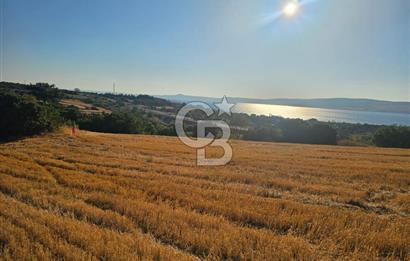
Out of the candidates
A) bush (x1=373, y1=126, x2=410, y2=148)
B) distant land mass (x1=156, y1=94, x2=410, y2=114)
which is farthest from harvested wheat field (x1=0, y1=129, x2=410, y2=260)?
distant land mass (x1=156, y1=94, x2=410, y2=114)

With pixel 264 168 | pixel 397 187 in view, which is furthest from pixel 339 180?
pixel 264 168

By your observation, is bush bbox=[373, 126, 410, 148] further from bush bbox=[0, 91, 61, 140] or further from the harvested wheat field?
bush bbox=[0, 91, 61, 140]

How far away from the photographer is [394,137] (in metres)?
50.0

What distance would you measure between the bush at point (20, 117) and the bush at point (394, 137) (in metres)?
52.4

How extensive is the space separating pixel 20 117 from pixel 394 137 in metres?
55.2

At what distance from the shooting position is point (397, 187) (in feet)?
41.1

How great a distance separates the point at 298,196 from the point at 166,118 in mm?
101375

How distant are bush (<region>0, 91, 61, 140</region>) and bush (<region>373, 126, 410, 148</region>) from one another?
172 feet

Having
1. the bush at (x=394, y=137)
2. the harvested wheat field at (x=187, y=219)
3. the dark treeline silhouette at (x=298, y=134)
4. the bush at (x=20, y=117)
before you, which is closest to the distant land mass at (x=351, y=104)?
the dark treeline silhouette at (x=298, y=134)

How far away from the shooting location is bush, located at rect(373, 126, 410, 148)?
1940 inches

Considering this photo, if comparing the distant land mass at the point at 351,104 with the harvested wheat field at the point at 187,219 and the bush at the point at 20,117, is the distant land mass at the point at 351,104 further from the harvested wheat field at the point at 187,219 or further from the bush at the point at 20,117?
the harvested wheat field at the point at 187,219

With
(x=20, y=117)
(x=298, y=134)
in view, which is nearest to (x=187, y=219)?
(x=20, y=117)

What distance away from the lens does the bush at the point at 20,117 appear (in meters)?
28.4

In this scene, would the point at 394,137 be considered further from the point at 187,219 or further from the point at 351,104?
the point at 351,104
